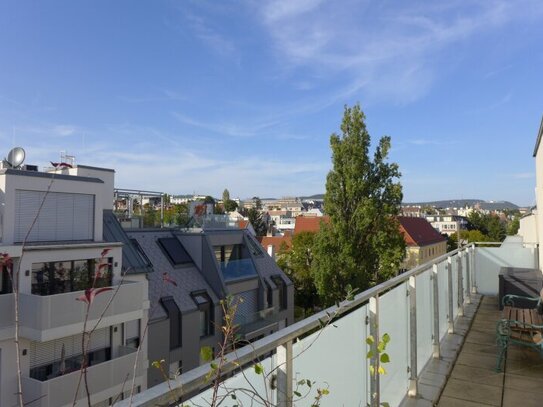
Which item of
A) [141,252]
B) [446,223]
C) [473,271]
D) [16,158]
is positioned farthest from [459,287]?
[446,223]

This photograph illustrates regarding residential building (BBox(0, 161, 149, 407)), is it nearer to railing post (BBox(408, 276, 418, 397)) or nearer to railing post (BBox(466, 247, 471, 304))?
railing post (BBox(466, 247, 471, 304))

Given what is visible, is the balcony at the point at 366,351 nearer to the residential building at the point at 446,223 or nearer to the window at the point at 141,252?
the window at the point at 141,252

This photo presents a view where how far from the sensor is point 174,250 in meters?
20.1

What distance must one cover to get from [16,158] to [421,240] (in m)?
46.4

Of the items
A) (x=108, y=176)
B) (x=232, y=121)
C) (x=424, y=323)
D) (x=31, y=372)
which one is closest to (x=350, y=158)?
(x=232, y=121)

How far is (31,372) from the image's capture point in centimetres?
1141

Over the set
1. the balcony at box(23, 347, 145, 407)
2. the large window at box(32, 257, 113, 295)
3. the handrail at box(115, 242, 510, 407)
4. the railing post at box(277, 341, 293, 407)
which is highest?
the handrail at box(115, 242, 510, 407)

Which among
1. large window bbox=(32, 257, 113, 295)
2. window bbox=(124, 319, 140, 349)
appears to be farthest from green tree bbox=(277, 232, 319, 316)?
large window bbox=(32, 257, 113, 295)

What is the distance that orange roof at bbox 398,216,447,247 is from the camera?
160 ft

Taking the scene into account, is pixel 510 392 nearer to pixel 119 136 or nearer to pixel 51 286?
pixel 51 286

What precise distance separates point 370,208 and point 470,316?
17.2 meters

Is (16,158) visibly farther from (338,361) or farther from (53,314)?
(338,361)

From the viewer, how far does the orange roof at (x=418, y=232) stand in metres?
48.7

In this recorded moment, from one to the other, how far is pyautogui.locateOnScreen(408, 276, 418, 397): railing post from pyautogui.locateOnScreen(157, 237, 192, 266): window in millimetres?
17010
